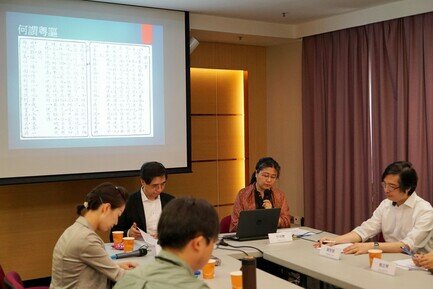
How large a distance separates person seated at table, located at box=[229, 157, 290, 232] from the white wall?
2.04 m

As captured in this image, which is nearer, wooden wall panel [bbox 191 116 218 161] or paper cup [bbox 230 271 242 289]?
paper cup [bbox 230 271 242 289]

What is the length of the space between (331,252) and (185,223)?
5.53 feet

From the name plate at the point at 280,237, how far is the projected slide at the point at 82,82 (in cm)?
200

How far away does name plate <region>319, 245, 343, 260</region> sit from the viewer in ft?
9.63

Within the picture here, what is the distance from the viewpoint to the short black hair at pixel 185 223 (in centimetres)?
154

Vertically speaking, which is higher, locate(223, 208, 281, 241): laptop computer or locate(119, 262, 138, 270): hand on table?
locate(223, 208, 281, 241): laptop computer

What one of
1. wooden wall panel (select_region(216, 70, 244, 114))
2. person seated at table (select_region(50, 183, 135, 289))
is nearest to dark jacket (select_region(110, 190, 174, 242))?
person seated at table (select_region(50, 183, 135, 289))

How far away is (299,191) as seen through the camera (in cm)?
607

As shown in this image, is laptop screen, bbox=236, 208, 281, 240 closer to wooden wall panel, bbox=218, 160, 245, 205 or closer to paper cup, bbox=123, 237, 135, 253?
paper cup, bbox=123, 237, 135, 253

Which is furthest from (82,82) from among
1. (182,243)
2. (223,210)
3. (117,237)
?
(182,243)

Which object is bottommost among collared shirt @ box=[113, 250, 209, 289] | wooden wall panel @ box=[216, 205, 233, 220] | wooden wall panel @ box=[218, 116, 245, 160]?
wooden wall panel @ box=[216, 205, 233, 220]

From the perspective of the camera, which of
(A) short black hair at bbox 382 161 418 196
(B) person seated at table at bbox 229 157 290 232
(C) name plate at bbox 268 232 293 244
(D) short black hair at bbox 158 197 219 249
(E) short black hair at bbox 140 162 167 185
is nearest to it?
(D) short black hair at bbox 158 197 219 249

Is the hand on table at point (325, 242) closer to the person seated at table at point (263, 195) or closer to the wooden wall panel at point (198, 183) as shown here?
the person seated at table at point (263, 195)

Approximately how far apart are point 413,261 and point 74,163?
3050mm
